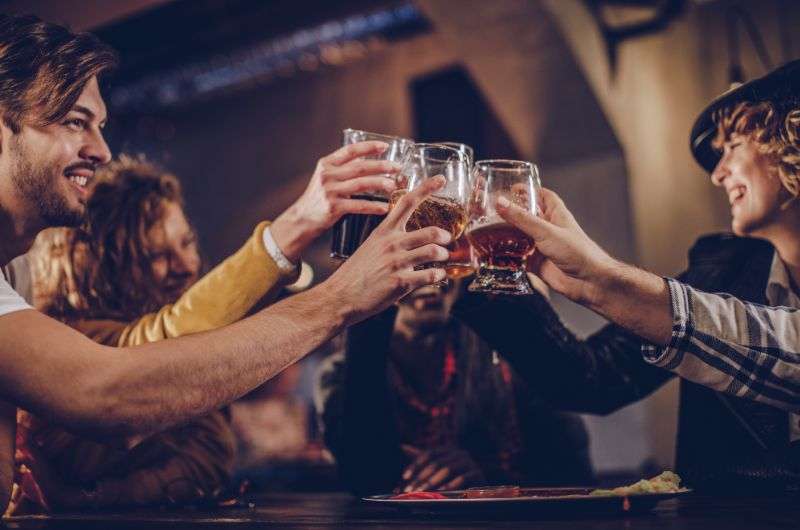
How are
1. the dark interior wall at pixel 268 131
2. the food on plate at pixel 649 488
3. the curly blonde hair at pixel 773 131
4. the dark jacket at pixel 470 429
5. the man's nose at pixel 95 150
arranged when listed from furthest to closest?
the dark interior wall at pixel 268 131, the dark jacket at pixel 470 429, the curly blonde hair at pixel 773 131, the man's nose at pixel 95 150, the food on plate at pixel 649 488

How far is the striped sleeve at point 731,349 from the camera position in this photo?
1322 mm

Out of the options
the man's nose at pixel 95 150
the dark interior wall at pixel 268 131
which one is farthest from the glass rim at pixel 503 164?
the dark interior wall at pixel 268 131

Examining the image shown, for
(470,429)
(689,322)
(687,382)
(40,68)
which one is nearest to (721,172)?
(687,382)

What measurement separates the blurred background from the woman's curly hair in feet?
1.20

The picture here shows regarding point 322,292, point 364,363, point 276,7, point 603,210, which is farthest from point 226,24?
point 322,292

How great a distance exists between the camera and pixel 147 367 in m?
1.12

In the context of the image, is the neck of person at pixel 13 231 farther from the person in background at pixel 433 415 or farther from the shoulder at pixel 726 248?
the shoulder at pixel 726 248

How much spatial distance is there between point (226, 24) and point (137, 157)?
128 inches

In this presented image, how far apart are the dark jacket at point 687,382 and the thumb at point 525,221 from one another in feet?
1.32

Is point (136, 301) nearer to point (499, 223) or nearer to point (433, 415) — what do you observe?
point (433, 415)

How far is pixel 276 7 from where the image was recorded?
17.5ft

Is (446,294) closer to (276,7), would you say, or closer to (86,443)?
(86,443)

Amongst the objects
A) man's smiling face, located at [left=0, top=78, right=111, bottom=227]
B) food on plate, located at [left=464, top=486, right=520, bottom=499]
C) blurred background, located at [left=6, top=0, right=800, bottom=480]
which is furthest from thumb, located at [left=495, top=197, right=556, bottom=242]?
blurred background, located at [left=6, top=0, right=800, bottom=480]

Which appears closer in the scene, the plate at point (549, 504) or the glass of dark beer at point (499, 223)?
the plate at point (549, 504)
